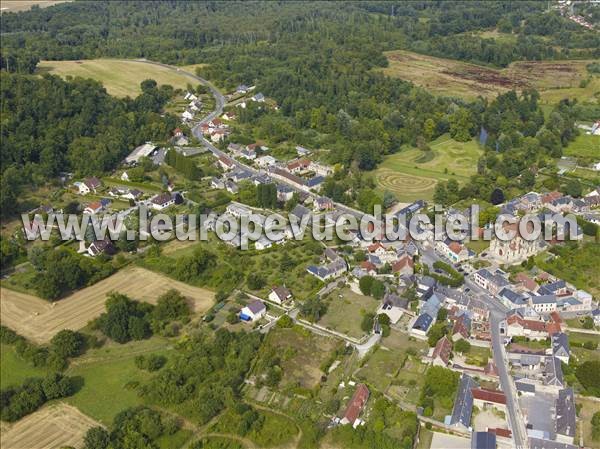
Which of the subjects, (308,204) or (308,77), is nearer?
(308,204)

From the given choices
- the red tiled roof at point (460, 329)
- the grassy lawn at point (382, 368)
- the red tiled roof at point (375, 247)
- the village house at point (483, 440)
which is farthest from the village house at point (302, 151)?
the village house at point (483, 440)

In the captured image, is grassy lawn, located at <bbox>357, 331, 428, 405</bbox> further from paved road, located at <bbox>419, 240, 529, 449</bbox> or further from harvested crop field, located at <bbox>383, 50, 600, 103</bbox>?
harvested crop field, located at <bbox>383, 50, 600, 103</bbox>

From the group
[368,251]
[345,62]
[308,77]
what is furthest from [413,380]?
[345,62]

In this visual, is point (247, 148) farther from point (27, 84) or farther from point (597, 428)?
point (597, 428)

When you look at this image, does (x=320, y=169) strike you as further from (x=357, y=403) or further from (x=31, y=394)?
(x=31, y=394)

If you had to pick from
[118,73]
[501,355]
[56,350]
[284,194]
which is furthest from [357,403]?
[118,73]
